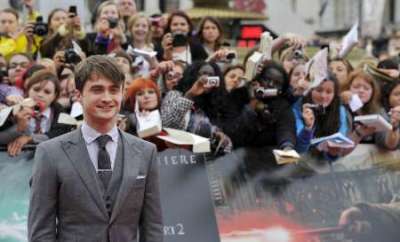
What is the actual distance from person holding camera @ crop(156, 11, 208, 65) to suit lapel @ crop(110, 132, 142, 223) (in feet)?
14.3

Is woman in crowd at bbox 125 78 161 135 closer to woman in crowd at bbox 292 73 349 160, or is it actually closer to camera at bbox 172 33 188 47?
woman in crowd at bbox 292 73 349 160

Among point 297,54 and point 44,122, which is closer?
point 44,122

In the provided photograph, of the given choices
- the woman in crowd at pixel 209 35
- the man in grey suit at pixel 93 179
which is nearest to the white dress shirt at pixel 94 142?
the man in grey suit at pixel 93 179

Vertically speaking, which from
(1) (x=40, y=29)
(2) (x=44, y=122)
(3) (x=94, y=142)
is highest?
(3) (x=94, y=142)

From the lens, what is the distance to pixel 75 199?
449 cm

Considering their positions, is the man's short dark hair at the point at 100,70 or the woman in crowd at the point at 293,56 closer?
the man's short dark hair at the point at 100,70

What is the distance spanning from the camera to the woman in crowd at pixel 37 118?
23.4 feet

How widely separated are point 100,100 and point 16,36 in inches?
221

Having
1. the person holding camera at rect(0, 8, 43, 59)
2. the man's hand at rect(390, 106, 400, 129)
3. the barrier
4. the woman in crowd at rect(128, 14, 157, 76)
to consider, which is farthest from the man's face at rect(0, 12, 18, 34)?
the man's hand at rect(390, 106, 400, 129)

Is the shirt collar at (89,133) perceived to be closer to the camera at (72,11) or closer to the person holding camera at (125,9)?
the camera at (72,11)

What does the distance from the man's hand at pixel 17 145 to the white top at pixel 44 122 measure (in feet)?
0.73

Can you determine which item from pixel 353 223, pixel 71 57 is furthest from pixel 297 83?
pixel 71 57

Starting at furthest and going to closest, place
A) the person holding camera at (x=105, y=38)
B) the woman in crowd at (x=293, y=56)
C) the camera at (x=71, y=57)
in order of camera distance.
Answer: the person holding camera at (x=105, y=38)
the woman in crowd at (x=293, y=56)
the camera at (x=71, y=57)

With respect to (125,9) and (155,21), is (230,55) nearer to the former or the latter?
(155,21)
